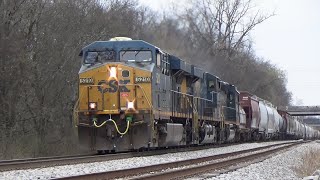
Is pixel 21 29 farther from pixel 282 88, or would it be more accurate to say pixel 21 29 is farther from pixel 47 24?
pixel 282 88

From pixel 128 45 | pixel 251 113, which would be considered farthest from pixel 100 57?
pixel 251 113

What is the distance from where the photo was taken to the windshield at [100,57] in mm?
15961

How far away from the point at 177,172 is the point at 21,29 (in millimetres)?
12341

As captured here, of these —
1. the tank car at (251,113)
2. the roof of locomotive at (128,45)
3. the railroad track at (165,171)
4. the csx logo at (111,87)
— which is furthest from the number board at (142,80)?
the tank car at (251,113)

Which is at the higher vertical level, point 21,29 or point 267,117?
point 21,29

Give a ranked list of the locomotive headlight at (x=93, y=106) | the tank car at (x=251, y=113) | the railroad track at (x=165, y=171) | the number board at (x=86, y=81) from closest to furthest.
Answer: the railroad track at (x=165, y=171)
the locomotive headlight at (x=93, y=106)
the number board at (x=86, y=81)
the tank car at (x=251, y=113)

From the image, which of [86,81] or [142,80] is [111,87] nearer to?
[86,81]

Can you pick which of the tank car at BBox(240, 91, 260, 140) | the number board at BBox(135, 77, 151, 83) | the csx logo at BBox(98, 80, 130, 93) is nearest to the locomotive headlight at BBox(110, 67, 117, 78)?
the csx logo at BBox(98, 80, 130, 93)

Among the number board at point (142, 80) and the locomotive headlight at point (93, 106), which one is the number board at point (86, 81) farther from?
the number board at point (142, 80)

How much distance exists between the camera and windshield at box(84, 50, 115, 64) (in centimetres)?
1596

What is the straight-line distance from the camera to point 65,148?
66.5 feet

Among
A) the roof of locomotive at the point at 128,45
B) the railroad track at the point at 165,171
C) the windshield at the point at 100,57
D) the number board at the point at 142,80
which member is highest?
the roof of locomotive at the point at 128,45

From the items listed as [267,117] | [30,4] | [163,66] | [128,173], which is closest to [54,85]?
[30,4]

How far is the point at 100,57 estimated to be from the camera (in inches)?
633
